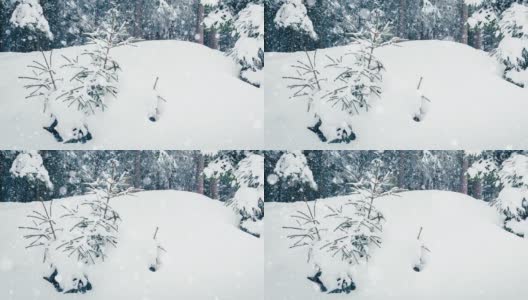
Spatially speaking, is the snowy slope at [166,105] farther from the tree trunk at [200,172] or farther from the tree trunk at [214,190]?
the tree trunk at [214,190]

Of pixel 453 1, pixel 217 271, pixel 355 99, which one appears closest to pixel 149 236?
pixel 217 271

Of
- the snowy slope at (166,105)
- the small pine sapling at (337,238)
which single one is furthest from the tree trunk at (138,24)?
the small pine sapling at (337,238)

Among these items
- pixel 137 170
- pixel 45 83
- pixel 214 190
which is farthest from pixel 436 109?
pixel 45 83

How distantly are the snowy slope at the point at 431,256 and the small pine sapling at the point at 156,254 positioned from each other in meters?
0.57

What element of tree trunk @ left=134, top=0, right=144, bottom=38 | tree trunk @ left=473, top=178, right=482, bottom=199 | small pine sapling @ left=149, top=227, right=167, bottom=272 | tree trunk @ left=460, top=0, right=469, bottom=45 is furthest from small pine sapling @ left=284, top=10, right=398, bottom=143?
small pine sapling @ left=149, top=227, right=167, bottom=272

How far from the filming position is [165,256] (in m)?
3.31

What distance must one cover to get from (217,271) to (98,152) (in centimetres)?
89

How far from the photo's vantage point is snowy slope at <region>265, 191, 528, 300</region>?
128 inches

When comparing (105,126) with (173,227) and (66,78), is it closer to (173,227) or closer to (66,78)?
(66,78)

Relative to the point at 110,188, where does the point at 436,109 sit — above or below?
above

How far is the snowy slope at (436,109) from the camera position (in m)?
3.28

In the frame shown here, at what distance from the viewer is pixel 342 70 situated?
333cm

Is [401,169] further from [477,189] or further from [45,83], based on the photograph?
[45,83]

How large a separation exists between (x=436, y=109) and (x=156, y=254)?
5.49 ft
